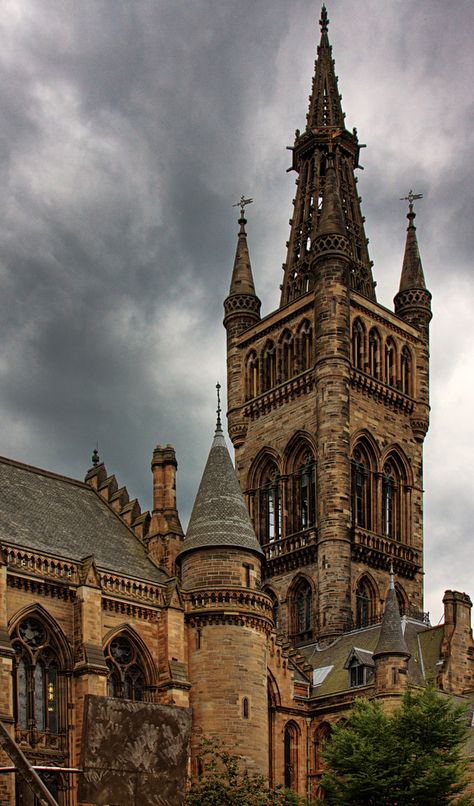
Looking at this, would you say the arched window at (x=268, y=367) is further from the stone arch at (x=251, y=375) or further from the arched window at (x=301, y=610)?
the arched window at (x=301, y=610)

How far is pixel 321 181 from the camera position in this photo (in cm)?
8131

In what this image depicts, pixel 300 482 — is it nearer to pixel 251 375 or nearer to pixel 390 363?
pixel 251 375

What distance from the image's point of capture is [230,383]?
255 ft

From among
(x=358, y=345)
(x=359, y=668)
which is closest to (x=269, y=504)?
(x=358, y=345)

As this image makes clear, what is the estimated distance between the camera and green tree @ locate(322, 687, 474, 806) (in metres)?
41.2

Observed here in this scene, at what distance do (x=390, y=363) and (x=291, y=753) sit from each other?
28668mm

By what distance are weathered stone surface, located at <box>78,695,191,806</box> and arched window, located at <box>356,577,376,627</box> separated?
172ft

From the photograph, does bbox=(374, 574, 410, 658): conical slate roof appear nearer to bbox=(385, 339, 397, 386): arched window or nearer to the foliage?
the foliage

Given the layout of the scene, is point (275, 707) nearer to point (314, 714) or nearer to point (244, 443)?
point (314, 714)

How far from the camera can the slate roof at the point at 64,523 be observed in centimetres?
4659

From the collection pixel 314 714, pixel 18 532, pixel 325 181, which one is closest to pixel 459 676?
pixel 314 714

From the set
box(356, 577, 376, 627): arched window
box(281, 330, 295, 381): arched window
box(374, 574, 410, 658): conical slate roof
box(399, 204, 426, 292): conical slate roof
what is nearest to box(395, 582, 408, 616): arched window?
box(356, 577, 376, 627): arched window

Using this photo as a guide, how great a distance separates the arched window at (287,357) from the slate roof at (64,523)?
21065mm

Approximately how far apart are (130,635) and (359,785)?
33.3 ft
